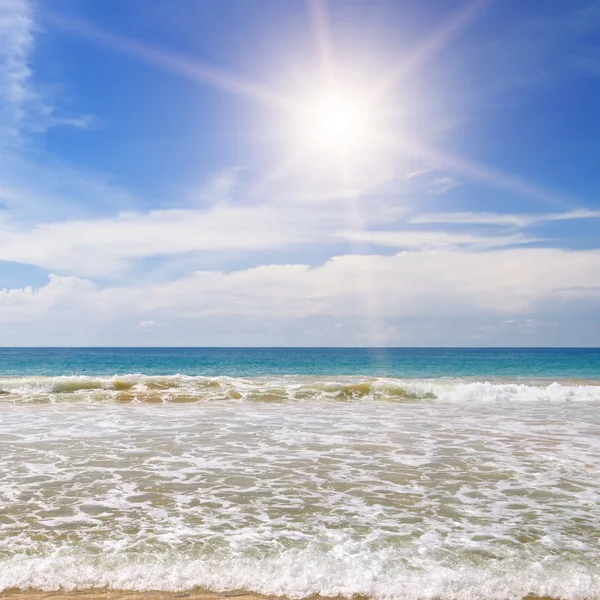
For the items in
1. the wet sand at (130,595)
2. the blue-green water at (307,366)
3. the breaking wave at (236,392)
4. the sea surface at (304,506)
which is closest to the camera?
the wet sand at (130,595)

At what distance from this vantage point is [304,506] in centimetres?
789

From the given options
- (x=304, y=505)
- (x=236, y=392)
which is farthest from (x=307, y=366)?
(x=304, y=505)

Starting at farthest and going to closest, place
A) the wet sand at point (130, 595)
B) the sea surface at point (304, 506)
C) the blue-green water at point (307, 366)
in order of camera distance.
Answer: the blue-green water at point (307, 366), the sea surface at point (304, 506), the wet sand at point (130, 595)

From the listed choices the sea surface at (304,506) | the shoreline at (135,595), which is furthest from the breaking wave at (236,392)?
the shoreline at (135,595)

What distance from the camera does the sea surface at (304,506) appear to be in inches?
215

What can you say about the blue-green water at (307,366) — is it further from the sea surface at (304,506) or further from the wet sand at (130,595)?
the wet sand at (130,595)

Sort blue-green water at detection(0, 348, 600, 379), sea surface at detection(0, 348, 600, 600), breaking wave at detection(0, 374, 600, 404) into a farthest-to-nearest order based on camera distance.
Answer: blue-green water at detection(0, 348, 600, 379), breaking wave at detection(0, 374, 600, 404), sea surface at detection(0, 348, 600, 600)

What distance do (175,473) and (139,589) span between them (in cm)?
477

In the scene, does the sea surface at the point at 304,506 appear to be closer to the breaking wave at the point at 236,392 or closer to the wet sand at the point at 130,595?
the wet sand at the point at 130,595

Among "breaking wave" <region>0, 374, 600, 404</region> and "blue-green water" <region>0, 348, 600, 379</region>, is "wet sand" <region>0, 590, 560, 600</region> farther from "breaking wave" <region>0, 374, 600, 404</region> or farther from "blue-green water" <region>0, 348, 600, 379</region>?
"blue-green water" <region>0, 348, 600, 379</region>

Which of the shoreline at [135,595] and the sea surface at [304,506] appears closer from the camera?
the shoreline at [135,595]

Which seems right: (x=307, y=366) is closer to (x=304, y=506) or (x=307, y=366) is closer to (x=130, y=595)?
(x=304, y=506)

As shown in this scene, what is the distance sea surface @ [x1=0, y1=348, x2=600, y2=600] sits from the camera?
17.9 ft

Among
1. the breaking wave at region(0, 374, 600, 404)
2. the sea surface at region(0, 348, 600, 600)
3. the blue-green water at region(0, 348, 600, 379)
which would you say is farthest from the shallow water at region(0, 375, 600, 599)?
the blue-green water at region(0, 348, 600, 379)
